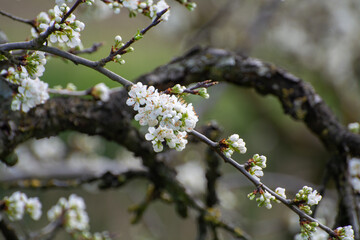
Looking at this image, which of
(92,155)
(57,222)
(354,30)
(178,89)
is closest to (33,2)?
(92,155)

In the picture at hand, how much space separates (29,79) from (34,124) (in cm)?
36

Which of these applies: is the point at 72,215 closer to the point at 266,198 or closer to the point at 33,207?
the point at 33,207

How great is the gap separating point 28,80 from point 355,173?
151 cm

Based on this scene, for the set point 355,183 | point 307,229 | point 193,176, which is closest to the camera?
point 307,229

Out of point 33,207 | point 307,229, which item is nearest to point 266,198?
point 307,229

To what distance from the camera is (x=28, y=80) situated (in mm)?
1393

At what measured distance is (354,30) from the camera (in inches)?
210

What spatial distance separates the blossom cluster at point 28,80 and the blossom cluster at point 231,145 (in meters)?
0.70

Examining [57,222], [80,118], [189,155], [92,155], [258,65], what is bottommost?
[57,222]

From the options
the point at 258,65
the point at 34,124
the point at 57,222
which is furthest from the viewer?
the point at 57,222

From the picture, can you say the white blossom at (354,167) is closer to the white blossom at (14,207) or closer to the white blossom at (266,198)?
the white blossom at (266,198)

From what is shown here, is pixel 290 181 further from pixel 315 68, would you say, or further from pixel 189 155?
pixel 315 68

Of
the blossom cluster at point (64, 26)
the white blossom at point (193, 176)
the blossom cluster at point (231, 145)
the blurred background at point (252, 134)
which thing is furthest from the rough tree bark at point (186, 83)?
the white blossom at point (193, 176)

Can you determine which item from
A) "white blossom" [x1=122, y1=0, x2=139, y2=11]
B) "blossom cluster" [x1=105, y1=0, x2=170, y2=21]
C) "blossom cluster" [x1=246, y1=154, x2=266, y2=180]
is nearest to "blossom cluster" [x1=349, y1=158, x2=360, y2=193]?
"blossom cluster" [x1=246, y1=154, x2=266, y2=180]
